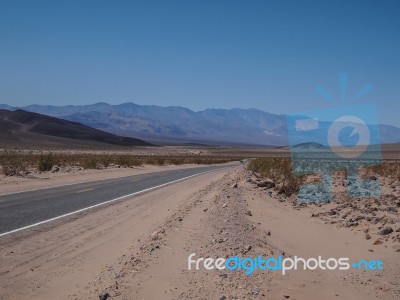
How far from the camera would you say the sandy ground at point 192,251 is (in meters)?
5.42

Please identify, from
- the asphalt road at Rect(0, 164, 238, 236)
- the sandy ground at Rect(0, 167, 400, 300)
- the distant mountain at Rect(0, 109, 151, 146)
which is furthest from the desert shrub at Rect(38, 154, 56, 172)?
the distant mountain at Rect(0, 109, 151, 146)

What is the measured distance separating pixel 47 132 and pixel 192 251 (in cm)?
15005

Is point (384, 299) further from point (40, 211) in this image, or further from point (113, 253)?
point (40, 211)

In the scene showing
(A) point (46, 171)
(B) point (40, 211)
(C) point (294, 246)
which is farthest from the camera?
(A) point (46, 171)

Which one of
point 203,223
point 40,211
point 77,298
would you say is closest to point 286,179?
point 203,223

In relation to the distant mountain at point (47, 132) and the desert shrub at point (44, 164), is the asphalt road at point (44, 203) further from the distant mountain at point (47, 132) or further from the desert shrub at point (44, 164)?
the distant mountain at point (47, 132)

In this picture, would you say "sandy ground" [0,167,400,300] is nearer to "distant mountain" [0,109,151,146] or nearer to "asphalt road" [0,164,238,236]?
"asphalt road" [0,164,238,236]

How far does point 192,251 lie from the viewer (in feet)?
22.9

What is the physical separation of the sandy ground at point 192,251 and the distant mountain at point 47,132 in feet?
382

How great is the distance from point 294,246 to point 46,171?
23878 millimetres

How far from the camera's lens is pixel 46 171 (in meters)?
28.2

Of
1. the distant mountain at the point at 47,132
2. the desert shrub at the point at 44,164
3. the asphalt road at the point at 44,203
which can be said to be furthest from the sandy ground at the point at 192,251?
the distant mountain at the point at 47,132

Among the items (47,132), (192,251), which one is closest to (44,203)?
(192,251)

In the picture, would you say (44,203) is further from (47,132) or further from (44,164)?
(47,132)
